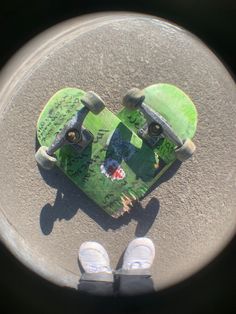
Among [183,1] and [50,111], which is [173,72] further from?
[50,111]

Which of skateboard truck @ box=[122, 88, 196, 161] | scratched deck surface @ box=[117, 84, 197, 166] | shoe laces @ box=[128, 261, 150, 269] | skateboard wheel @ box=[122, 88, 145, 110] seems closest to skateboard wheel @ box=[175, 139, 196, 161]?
skateboard truck @ box=[122, 88, 196, 161]

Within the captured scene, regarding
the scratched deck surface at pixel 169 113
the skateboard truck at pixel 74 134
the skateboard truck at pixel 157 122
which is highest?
the scratched deck surface at pixel 169 113

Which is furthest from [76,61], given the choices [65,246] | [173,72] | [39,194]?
[65,246]

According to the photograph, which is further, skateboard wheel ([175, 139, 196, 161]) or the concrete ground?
the concrete ground

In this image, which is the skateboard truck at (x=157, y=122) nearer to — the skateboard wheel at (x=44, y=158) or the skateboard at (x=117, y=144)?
the skateboard at (x=117, y=144)

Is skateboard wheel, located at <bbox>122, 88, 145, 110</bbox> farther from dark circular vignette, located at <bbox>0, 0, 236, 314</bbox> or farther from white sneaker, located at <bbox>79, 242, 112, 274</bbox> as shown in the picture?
white sneaker, located at <bbox>79, 242, 112, 274</bbox>

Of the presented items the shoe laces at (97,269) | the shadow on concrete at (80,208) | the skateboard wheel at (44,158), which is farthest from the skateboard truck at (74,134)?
the shoe laces at (97,269)
